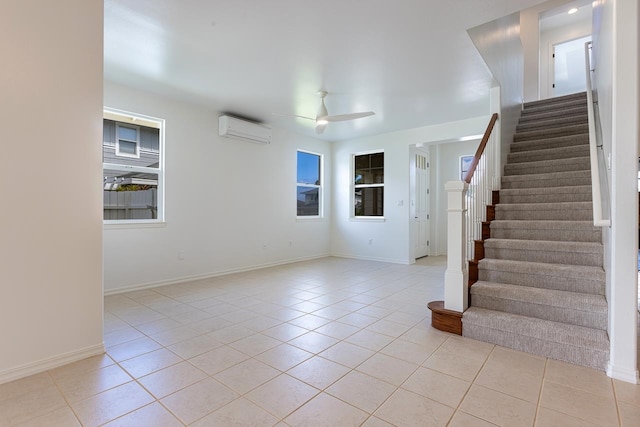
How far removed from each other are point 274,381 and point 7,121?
2.39m

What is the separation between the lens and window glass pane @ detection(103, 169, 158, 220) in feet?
13.8

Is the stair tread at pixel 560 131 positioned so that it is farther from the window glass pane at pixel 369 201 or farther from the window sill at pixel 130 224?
the window sill at pixel 130 224

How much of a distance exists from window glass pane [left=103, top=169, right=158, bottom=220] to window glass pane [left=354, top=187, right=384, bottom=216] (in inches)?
167

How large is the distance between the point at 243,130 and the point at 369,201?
3198 millimetres

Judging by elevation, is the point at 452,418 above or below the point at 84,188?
below

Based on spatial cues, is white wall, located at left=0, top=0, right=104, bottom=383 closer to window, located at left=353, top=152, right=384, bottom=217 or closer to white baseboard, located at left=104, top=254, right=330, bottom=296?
white baseboard, located at left=104, top=254, right=330, bottom=296

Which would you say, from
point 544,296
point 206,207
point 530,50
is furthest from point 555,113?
point 206,207

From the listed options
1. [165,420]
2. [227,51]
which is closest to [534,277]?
[165,420]

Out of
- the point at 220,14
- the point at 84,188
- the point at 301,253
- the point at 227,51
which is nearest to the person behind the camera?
the point at 84,188

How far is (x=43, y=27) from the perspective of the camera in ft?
7.05

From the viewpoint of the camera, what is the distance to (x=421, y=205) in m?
7.25

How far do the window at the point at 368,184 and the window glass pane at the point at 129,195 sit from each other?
4.23 meters

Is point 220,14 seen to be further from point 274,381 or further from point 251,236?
point 251,236

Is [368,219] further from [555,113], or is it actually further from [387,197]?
[555,113]
